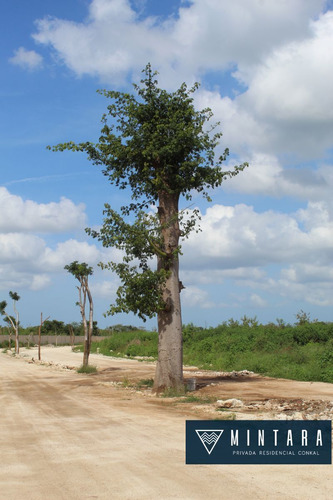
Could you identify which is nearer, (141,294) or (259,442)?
(259,442)

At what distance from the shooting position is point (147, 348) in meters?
48.4

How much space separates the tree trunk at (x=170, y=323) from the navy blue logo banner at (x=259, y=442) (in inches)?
259

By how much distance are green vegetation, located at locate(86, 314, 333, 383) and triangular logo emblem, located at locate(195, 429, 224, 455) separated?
13.0 meters

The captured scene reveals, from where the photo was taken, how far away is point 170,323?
56.7 feet

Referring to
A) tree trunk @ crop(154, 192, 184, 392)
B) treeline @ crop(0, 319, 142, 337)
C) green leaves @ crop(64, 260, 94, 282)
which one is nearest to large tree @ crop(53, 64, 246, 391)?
tree trunk @ crop(154, 192, 184, 392)

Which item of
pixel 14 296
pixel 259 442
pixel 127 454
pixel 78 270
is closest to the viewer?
pixel 127 454

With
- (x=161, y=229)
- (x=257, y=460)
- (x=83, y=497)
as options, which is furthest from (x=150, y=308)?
(x=83, y=497)

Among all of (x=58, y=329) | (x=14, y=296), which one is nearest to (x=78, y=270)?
(x=14, y=296)

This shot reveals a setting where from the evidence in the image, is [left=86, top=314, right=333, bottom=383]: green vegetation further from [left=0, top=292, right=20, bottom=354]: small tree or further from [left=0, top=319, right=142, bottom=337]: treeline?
[left=0, top=319, right=142, bottom=337]: treeline

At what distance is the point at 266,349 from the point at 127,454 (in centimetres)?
2401

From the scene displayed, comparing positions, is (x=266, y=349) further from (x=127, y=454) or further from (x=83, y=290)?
(x=127, y=454)

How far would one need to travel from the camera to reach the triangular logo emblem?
326 inches

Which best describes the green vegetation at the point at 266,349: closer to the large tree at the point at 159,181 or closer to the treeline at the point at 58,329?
the large tree at the point at 159,181

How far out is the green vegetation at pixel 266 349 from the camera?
23.7m
